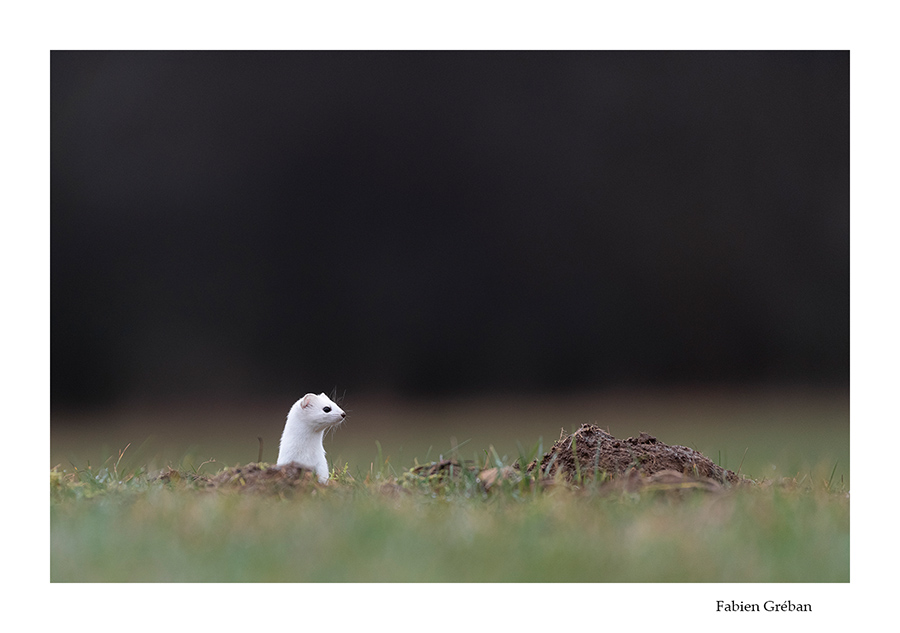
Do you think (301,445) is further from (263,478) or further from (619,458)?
(619,458)

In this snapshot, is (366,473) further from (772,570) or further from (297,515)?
(772,570)

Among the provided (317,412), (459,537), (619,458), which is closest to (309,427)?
(317,412)

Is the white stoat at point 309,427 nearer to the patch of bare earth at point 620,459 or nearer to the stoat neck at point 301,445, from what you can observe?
the stoat neck at point 301,445

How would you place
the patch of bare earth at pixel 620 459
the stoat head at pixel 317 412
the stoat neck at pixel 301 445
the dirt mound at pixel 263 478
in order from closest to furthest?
the dirt mound at pixel 263 478 → the patch of bare earth at pixel 620 459 → the stoat neck at pixel 301 445 → the stoat head at pixel 317 412

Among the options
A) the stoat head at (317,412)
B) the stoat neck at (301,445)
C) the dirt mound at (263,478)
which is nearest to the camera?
the dirt mound at (263,478)

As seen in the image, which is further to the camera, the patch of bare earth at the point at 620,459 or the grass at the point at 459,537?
the patch of bare earth at the point at 620,459

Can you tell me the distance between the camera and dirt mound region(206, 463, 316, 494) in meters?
4.01

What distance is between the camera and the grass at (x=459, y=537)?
293cm

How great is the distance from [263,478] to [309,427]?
1.00 m

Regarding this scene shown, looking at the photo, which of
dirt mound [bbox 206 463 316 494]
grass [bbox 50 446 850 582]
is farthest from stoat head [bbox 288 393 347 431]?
grass [bbox 50 446 850 582]

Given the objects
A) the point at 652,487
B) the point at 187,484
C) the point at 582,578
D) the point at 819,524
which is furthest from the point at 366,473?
the point at 819,524

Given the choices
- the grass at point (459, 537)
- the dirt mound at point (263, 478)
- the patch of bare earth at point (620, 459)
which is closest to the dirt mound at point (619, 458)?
the patch of bare earth at point (620, 459)

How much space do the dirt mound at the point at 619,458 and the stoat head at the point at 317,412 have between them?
127cm

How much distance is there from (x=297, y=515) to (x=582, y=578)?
3.85ft
